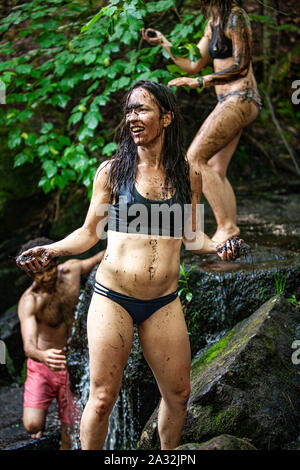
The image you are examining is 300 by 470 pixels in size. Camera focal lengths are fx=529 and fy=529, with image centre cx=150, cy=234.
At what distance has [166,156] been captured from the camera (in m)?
2.81

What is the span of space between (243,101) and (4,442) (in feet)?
11.6

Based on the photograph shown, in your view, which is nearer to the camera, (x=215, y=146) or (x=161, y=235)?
(x=161, y=235)

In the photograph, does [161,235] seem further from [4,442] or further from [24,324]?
[4,442]

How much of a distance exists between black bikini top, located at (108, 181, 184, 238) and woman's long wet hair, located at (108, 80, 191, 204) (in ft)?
0.19

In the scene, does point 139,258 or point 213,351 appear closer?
point 139,258

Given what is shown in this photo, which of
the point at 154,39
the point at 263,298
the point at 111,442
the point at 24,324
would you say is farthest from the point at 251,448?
the point at 154,39

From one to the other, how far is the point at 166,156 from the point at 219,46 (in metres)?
1.88

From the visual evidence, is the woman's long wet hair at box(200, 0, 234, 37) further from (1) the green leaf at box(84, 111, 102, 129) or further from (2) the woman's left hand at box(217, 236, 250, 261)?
(2) the woman's left hand at box(217, 236, 250, 261)

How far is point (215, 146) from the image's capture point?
14.1 ft

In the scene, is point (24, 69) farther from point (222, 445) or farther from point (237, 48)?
point (222, 445)

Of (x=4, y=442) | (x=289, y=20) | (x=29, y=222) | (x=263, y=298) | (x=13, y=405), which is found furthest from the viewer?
(x=289, y=20)

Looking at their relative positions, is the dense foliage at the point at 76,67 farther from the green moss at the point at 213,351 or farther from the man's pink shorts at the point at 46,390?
the green moss at the point at 213,351

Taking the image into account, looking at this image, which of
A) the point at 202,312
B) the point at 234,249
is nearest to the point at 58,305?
the point at 202,312

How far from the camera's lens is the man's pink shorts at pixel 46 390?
471cm
